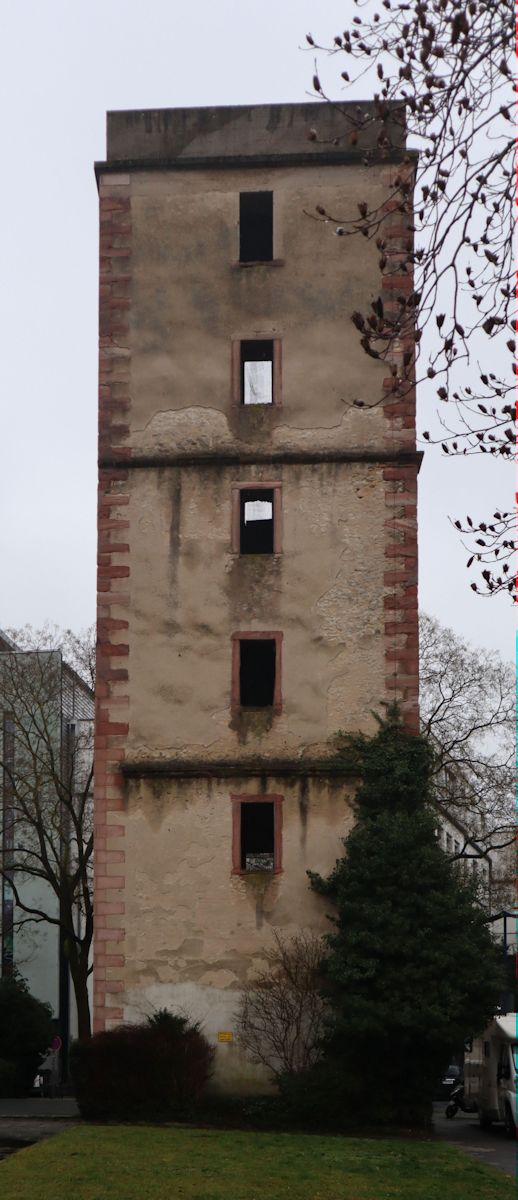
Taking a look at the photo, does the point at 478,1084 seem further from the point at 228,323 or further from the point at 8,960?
the point at 8,960

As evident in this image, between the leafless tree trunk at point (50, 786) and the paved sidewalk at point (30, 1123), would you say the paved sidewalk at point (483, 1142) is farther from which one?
Answer: the leafless tree trunk at point (50, 786)

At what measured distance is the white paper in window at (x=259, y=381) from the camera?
29156 mm

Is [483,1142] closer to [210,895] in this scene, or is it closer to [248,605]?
[210,895]

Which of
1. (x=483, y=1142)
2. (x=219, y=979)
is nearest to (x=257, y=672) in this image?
(x=219, y=979)

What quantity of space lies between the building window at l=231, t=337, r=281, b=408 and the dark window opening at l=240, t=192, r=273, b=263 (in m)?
1.46

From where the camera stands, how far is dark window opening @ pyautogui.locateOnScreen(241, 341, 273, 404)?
2892 cm

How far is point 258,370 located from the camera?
30141 mm

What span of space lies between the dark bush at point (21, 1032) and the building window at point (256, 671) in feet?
65.4

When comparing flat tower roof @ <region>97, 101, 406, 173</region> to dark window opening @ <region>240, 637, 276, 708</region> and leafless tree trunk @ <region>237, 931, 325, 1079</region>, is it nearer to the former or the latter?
dark window opening @ <region>240, 637, 276, 708</region>

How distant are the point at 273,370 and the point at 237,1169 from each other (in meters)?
14.4

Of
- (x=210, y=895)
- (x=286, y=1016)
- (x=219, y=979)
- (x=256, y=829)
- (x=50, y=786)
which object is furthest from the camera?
(x=50, y=786)

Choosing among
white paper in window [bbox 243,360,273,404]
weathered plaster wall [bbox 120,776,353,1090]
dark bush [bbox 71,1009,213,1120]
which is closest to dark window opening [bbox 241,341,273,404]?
white paper in window [bbox 243,360,273,404]

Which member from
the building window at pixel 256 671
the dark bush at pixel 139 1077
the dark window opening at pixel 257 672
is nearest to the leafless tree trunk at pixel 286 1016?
the dark bush at pixel 139 1077

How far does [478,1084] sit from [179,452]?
11843mm
